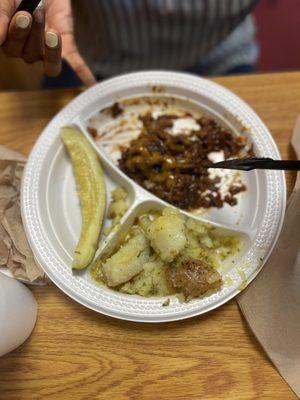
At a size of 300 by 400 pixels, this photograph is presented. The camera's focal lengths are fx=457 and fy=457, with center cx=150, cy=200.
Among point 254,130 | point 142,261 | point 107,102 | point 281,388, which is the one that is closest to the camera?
point 281,388

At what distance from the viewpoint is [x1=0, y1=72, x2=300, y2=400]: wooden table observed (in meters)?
1.21

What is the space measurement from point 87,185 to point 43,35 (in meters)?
0.46

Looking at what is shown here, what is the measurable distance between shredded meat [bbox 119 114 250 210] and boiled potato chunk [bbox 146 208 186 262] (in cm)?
16

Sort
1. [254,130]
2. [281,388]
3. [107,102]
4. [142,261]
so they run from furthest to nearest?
[107,102] → [254,130] → [142,261] → [281,388]

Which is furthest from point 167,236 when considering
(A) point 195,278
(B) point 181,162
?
(B) point 181,162

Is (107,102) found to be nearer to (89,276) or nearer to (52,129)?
(52,129)

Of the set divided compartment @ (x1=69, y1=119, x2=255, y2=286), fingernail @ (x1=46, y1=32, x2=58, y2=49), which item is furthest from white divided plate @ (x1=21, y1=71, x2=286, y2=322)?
fingernail @ (x1=46, y1=32, x2=58, y2=49)

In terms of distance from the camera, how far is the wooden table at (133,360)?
1210mm

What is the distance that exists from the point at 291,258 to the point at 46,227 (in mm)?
717

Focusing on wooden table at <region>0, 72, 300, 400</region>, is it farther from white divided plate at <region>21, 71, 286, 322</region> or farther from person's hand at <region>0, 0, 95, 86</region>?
person's hand at <region>0, 0, 95, 86</region>

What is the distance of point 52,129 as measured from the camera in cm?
148

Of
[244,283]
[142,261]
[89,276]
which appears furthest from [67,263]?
[244,283]

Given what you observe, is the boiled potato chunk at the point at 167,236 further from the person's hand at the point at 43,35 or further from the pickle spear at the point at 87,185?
the person's hand at the point at 43,35

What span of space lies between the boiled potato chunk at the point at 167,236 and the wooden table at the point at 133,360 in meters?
0.20
